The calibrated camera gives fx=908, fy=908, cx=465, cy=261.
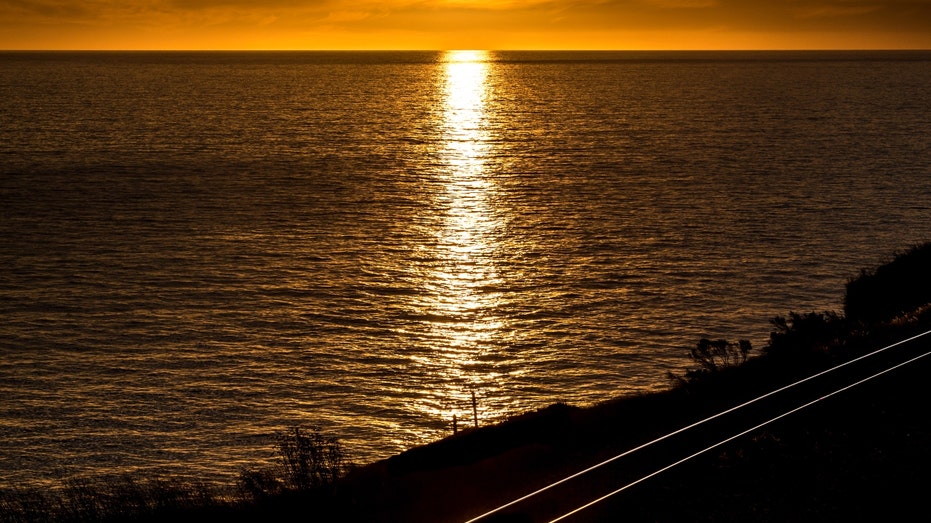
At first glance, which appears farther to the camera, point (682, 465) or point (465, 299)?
point (465, 299)

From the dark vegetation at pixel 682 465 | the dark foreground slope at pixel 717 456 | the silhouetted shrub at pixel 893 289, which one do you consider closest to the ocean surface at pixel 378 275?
the silhouetted shrub at pixel 893 289

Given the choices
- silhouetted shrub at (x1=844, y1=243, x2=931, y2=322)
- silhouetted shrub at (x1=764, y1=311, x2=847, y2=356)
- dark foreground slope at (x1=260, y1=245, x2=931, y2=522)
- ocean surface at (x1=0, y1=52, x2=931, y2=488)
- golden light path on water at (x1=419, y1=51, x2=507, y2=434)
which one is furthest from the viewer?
golden light path on water at (x1=419, y1=51, x2=507, y2=434)

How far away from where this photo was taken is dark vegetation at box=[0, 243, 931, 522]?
12.9 metres

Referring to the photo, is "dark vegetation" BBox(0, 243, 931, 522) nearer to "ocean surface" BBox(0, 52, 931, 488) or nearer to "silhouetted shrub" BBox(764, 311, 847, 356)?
"silhouetted shrub" BBox(764, 311, 847, 356)

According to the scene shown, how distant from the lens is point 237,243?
52.8 meters

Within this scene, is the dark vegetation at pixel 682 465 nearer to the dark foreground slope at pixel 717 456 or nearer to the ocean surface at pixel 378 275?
the dark foreground slope at pixel 717 456

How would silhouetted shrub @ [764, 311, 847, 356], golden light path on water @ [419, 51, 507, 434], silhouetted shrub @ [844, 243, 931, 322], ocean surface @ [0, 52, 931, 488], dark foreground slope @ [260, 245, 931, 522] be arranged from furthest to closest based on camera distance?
golden light path on water @ [419, 51, 507, 434] → ocean surface @ [0, 52, 931, 488] → silhouetted shrub @ [844, 243, 931, 322] → silhouetted shrub @ [764, 311, 847, 356] → dark foreground slope @ [260, 245, 931, 522]

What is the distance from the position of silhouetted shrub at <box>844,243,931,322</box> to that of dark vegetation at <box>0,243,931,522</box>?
691 centimetres

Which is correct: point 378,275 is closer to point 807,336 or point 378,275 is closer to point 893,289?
point 893,289

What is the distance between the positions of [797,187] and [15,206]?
5777 cm

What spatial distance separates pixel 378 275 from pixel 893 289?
2472 cm

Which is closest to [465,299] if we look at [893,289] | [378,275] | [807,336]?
[378,275]

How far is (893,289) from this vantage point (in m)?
29.0

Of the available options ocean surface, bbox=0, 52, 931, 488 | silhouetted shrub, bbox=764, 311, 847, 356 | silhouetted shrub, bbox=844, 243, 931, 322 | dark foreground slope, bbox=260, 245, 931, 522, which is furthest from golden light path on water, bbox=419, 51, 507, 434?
silhouetted shrub, bbox=844, 243, 931, 322
